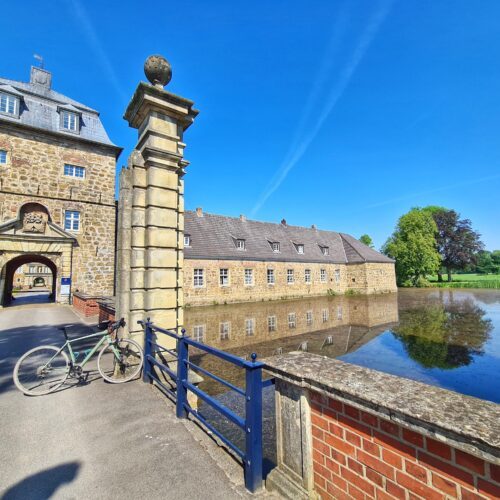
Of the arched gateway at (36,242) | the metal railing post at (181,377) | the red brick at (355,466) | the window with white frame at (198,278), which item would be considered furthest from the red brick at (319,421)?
the window with white frame at (198,278)

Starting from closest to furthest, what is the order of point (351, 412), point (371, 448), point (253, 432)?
point (371, 448) → point (351, 412) → point (253, 432)

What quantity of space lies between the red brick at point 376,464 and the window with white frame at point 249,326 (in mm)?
9553

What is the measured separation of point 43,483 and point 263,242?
25.2 metres

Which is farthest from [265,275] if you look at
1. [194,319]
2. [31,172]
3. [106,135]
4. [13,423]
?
[13,423]

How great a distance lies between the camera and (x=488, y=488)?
1236mm

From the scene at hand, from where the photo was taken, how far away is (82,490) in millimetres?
Answer: 2260

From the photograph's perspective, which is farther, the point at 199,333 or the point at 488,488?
the point at 199,333

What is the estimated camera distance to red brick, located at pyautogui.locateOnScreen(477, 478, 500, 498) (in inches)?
48.2

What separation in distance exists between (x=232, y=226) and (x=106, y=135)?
12109 millimetres

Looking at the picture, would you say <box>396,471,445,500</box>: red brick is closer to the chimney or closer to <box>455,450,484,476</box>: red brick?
<box>455,450,484,476</box>: red brick

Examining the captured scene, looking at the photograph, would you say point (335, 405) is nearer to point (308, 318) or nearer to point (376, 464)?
point (376, 464)

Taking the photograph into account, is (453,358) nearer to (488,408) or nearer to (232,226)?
(488,408)

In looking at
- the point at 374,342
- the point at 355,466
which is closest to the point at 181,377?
the point at 355,466

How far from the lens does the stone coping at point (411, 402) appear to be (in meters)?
1.24
